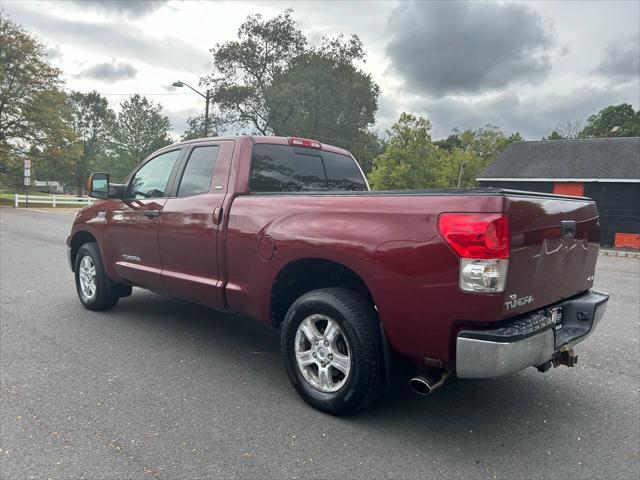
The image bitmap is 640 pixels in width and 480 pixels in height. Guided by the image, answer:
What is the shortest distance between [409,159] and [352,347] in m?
30.7

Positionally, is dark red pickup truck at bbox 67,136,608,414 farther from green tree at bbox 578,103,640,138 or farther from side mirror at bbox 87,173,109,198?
green tree at bbox 578,103,640,138

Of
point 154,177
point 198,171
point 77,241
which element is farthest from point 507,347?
point 77,241

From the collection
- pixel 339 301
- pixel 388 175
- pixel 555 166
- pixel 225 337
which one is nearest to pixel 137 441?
pixel 339 301

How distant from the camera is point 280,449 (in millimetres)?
2789

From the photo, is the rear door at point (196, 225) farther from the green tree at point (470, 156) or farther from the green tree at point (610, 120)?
the green tree at point (610, 120)

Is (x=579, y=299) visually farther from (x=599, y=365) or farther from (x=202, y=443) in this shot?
(x=202, y=443)

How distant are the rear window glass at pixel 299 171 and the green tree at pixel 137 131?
65.2m

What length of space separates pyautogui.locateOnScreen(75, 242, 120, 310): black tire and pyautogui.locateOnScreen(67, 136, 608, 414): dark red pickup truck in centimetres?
89

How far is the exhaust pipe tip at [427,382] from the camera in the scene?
277 cm

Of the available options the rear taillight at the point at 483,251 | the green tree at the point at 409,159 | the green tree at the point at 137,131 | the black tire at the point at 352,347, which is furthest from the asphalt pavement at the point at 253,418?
the green tree at the point at 137,131

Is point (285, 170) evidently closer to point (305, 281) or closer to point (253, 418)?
point (305, 281)

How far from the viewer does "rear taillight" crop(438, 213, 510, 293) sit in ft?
8.23

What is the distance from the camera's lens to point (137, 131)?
66625mm

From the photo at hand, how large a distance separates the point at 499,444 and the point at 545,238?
1271 mm
